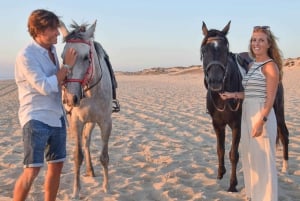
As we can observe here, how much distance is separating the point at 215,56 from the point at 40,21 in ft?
7.22

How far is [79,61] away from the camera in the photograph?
13.1 ft

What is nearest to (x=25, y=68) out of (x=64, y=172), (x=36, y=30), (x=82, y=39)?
(x=36, y=30)

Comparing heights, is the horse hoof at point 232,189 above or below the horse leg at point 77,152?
below

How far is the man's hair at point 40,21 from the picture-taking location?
325 cm

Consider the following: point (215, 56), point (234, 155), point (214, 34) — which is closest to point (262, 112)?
point (215, 56)

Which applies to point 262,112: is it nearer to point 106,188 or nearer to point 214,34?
point 214,34

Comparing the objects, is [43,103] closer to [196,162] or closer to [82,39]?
[82,39]

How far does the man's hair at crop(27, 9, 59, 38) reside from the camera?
3.25m

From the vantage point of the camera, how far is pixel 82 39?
4.10 metres

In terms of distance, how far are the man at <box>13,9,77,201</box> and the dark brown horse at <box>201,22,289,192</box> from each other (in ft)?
5.98

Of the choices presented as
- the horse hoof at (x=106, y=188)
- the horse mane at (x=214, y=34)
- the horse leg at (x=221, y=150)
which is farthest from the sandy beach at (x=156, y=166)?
the horse mane at (x=214, y=34)

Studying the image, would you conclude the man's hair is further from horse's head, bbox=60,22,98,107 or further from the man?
horse's head, bbox=60,22,98,107

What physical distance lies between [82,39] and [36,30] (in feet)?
2.76

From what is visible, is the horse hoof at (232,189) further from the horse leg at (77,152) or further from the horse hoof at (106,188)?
the horse leg at (77,152)
